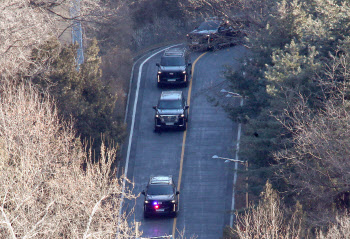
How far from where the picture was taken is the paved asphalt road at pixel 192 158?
23309 millimetres

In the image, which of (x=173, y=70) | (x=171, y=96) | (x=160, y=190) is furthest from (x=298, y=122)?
(x=173, y=70)

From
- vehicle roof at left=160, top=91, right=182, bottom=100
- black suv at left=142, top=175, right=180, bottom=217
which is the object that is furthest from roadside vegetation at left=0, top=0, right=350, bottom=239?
vehicle roof at left=160, top=91, right=182, bottom=100

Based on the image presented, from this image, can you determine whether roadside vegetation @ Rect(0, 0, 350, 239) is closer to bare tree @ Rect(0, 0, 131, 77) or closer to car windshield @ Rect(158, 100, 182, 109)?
bare tree @ Rect(0, 0, 131, 77)

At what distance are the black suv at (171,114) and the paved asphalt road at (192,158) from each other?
760mm

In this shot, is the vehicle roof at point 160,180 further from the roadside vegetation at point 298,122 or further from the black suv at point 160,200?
the roadside vegetation at point 298,122

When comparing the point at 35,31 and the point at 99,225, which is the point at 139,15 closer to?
the point at 35,31

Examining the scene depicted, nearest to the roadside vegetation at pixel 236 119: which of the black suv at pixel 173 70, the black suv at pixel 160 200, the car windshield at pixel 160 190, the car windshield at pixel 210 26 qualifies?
the black suv at pixel 160 200

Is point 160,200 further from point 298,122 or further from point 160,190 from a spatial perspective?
point 298,122

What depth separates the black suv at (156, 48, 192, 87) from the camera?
33.5 metres

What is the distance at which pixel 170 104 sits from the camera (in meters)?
29.7

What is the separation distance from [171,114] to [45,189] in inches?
605

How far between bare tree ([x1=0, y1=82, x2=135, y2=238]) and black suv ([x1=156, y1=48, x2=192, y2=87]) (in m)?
16.9

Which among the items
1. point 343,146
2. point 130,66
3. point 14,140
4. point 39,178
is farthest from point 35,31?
point 130,66

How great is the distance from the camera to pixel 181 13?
4741cm
